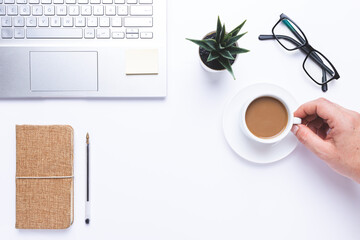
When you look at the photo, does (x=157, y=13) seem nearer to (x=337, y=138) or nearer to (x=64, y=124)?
(x=64, y=124)

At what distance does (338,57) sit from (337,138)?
20 cm

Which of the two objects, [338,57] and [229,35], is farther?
[338,57]

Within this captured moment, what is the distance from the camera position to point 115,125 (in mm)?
698

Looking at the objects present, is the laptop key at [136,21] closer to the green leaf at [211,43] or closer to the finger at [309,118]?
the green leaf at [211,43]

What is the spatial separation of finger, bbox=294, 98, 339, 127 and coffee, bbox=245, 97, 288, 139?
0.19 ft

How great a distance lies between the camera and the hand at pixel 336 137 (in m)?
0.64

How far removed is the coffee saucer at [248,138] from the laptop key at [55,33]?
1.25 feet

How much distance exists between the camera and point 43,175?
2.22 feet

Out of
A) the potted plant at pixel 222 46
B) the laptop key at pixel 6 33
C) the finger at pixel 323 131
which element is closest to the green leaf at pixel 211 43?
the potted plant at pixel 222 46

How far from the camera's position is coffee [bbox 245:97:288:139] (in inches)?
25.3

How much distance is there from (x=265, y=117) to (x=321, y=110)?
12 cm

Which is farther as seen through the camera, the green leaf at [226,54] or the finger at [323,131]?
the finger at [323,131]

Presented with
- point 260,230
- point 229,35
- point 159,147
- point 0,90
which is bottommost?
point 260,230

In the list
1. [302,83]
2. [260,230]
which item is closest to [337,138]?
[302,83]
